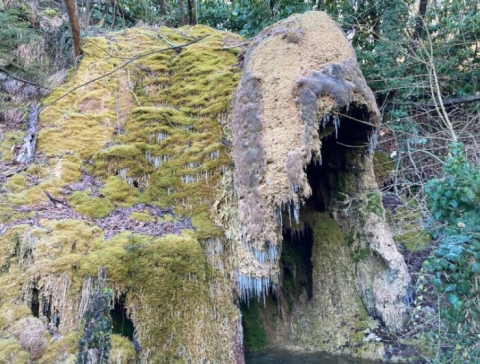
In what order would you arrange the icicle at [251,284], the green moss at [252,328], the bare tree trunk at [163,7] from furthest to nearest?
the bare tree trunk at [163,7]
the green moss at [252,328]
the icicle at [251,284]

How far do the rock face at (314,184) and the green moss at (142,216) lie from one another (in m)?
1.41

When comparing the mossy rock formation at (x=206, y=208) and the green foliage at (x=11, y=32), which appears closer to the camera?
the mossy rock formation at (x=206, y=208)

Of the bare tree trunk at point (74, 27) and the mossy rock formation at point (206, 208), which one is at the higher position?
the bare tree trunk at point (74, 27)

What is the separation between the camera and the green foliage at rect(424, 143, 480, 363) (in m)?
3.32

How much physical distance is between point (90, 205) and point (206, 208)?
1794mm

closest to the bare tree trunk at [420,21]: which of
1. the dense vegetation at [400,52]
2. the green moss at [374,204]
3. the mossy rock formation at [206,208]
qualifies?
the dense vegetation at [400,52]

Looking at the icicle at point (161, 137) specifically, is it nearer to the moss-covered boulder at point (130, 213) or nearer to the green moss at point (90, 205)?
the moss-covered boulder at point (130, 213)

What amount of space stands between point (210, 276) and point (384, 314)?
3335 mm

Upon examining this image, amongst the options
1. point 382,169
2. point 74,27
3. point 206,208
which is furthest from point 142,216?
point 382,169

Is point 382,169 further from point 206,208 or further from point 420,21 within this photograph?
point 206,208

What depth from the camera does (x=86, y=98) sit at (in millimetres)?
8055

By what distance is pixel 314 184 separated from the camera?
8.31 metres

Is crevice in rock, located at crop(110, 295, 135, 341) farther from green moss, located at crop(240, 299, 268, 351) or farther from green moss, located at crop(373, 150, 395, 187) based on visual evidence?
green moss, located at crop(373, 150, 395, 187)

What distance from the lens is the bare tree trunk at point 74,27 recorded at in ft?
23.8
